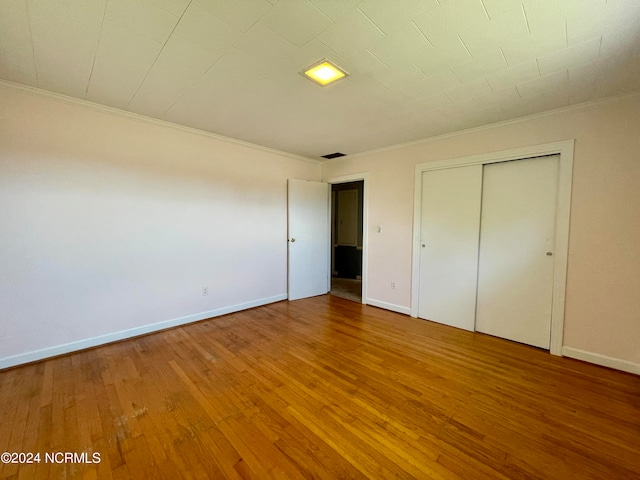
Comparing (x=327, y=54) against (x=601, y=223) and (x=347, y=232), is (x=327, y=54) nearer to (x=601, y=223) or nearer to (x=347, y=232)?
(x=601, y=223)

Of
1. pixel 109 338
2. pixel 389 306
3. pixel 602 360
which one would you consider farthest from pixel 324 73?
pixel 602 360

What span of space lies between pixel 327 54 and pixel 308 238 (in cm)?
307

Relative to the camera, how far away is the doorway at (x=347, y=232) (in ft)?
19.8

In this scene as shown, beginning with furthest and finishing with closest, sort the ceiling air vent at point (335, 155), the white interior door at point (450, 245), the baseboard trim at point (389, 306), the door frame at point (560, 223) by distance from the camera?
the ceiling air vent at point (335, 155), the baseboard trim at point (389, 306), the white interior door at point (450, 245), the door frame at point (560, 223)

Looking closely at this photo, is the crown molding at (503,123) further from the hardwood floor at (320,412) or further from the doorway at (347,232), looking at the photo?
the hardwood floor at (320,412)

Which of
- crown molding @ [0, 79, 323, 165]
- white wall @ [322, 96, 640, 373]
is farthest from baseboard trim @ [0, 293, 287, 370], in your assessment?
white wall @ [322, 96, 640, 373]

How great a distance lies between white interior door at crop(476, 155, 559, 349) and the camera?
8.57 ft

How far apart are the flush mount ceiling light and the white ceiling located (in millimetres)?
62

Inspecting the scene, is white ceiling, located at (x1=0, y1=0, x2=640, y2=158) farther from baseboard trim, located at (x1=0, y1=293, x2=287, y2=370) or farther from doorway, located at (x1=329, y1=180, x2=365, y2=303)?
doorway, located at (x1=329, y1=180, x2=365, y2=303)

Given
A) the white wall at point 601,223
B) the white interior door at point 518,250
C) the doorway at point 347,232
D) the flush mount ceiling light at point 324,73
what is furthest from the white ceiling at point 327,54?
the doorway at point 347,232

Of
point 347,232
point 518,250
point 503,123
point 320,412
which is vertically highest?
point 503,123

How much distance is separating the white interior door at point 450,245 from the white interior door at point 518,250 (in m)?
0.10

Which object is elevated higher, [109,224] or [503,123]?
[503,123]

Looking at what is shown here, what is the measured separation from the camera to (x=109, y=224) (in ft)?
8.59
